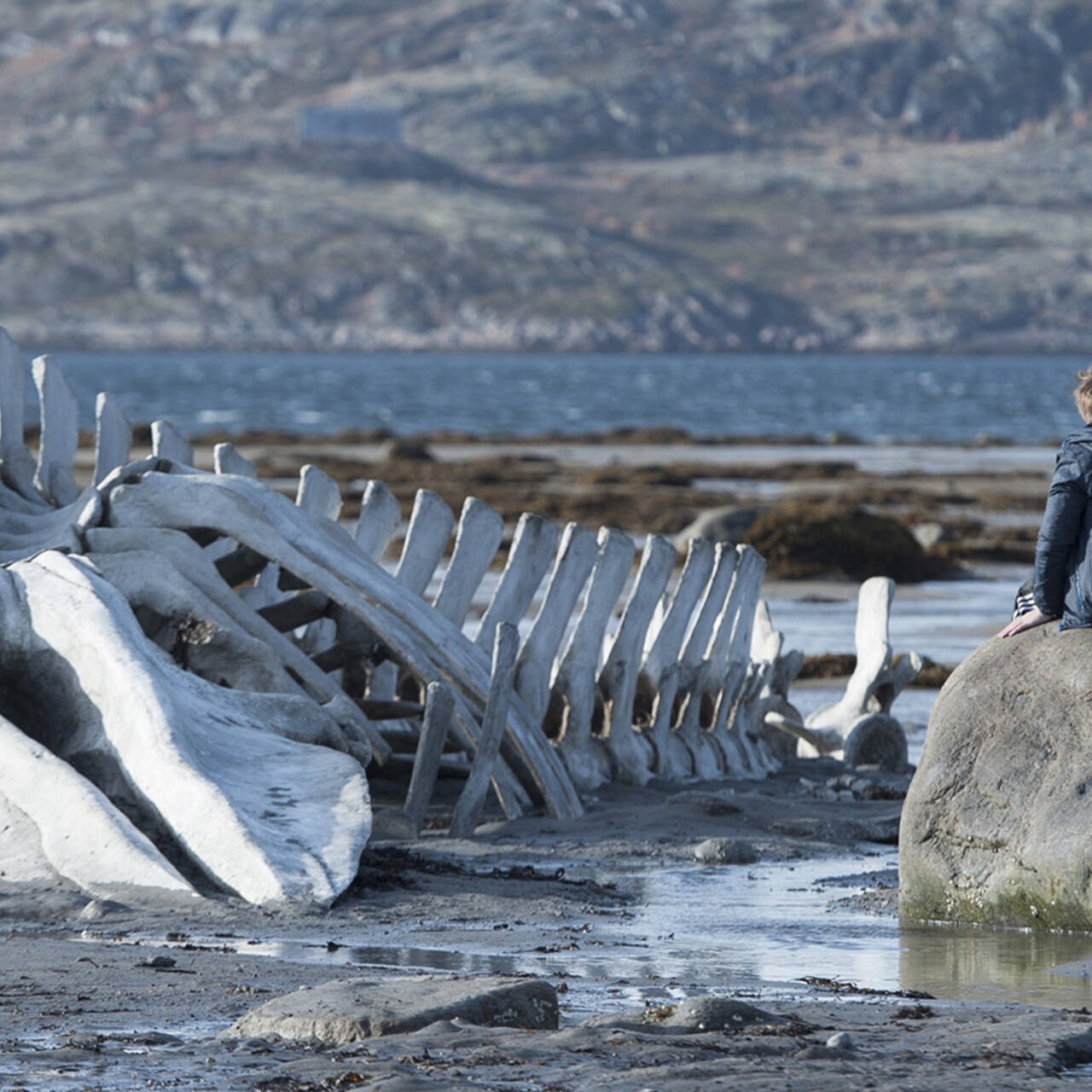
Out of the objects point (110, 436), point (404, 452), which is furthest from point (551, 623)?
point (404, 452)

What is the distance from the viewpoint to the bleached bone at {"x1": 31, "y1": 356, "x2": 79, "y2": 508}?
836 centimetres

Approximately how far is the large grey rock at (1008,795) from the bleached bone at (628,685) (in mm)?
2533

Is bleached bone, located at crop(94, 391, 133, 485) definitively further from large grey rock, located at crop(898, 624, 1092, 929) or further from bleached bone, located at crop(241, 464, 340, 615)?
large grey rock, located at crop(898, 624, 1092, 929)

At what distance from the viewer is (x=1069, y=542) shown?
6109 mm

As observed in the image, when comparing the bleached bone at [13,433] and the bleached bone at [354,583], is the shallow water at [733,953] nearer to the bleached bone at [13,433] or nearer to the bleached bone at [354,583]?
the bleached bone at [354,583]

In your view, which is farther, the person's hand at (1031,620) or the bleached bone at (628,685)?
the bleached bone at (628,685)

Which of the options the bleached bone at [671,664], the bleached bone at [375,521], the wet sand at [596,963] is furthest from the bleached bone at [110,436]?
the bleached bone at [671,664]

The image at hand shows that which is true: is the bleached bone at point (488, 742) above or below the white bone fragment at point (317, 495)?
below

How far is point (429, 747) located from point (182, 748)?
5.87 ft

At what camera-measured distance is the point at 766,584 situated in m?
19.5

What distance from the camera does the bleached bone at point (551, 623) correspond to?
8359 mm

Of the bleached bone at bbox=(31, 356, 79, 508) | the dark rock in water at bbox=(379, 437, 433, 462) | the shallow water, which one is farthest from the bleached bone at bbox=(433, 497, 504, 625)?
the dark rock in water at bbox=(379, 437, 433, 462)

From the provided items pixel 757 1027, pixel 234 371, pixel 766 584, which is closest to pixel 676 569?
pixel 766 584

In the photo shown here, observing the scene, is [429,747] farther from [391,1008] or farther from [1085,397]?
[391,1008]
